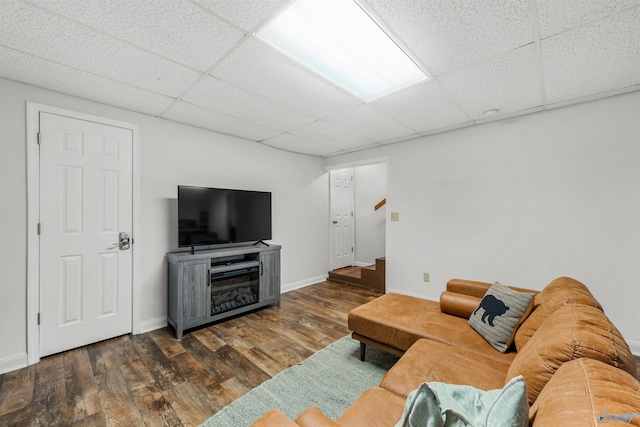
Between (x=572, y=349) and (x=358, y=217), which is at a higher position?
(x=358, y=217)

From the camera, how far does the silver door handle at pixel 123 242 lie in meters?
2.61

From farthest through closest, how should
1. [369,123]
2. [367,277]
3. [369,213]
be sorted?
[369,213] → [367,277] → [369,123]

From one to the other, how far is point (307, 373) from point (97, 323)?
7.04ft

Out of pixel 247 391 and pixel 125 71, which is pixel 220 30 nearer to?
pixel 125 71

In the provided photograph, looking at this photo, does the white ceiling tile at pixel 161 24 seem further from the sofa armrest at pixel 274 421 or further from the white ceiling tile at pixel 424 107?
the sofa armrest at pixel 274 421

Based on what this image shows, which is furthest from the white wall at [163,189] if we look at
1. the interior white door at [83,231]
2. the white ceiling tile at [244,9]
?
the white ceiling tile at [244,9]

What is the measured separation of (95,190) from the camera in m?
2.47

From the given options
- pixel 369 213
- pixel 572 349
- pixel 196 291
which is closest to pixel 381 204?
pixel 369 213

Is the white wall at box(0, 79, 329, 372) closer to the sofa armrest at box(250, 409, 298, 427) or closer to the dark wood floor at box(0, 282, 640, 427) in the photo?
the dark wood floor at box(0, 282, 640, 427)

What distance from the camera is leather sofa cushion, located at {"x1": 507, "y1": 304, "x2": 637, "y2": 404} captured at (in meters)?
0.81

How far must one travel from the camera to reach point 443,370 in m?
1.39

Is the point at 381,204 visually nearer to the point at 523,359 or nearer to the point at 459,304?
the point at 459,304

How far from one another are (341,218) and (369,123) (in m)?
2.54

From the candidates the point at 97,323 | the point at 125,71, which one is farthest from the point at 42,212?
the point at 125,71
